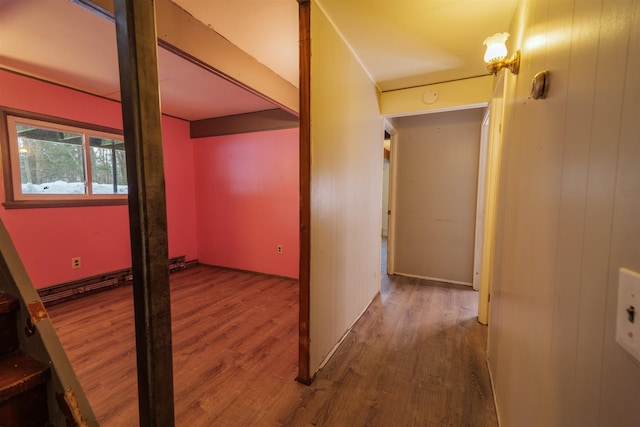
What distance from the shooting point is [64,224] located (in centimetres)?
287

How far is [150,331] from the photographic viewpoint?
0.70m

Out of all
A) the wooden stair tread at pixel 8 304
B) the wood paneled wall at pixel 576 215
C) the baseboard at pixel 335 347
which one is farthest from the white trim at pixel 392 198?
the wooden stair tread at pixel 8 304

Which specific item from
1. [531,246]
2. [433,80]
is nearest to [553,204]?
[531,246]

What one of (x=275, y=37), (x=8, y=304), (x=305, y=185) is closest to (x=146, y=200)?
(x=8, y=304)

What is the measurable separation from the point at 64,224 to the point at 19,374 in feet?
9.74

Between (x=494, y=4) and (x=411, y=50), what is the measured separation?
0.61 meters

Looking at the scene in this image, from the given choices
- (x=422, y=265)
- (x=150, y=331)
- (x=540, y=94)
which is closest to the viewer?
(x=150, y=331)

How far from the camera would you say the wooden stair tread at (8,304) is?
30.8 inches

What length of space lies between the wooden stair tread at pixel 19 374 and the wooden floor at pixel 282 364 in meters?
0.88

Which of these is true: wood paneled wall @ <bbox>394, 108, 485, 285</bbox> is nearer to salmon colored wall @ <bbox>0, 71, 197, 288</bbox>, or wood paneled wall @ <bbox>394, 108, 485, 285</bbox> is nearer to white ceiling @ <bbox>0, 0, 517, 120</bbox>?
white ceiling @ <bbox>0, 0, 517, 120</bbox>

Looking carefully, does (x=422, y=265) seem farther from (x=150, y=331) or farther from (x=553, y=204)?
(x=150, y=331)

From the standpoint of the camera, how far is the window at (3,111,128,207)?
2.54 meters

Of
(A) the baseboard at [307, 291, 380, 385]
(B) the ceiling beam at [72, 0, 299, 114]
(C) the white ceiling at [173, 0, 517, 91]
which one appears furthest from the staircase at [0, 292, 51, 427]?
(C) the white ceiling at [173, 0, 517, 91]

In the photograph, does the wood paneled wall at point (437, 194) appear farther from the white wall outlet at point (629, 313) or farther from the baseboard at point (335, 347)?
the white wall outlet at point (629, 313)
